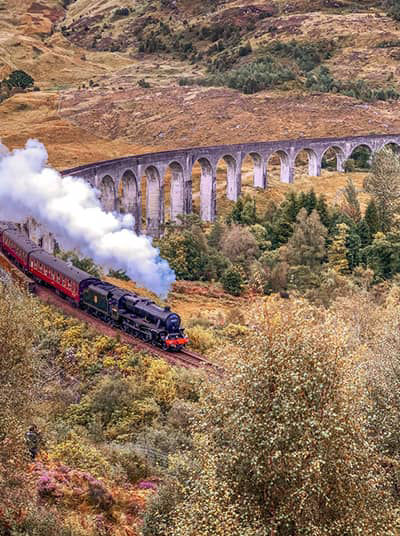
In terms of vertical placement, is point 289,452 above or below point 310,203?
above

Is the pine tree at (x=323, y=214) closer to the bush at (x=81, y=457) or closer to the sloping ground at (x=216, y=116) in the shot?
the sloping ground at (x=216, y=116)

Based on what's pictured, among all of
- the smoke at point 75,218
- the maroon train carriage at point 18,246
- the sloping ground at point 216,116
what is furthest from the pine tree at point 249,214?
the sloping ground at point 216,116

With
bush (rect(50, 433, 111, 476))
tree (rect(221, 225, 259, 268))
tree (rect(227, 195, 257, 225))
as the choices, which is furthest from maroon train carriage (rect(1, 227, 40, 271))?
tree (rect(227, 195, 257, 225))

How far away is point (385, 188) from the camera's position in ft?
225

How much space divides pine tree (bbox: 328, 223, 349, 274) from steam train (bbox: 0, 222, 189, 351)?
26.1 metres

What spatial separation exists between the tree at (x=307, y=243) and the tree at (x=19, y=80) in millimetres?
76223

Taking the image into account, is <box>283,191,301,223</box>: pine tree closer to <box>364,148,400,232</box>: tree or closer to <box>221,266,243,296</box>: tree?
<box>364,148,400,232</box>: tree

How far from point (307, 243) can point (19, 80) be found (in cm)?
7954

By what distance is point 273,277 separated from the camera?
54.1 meters

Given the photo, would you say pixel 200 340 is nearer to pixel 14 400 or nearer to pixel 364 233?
pixel 14 400

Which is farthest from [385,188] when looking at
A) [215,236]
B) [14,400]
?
[14,400]

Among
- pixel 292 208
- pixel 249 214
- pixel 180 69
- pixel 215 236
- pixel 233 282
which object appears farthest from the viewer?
pixel 180 69

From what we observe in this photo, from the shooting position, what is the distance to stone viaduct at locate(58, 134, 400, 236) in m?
63.6

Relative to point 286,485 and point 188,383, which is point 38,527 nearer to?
point 286,485
